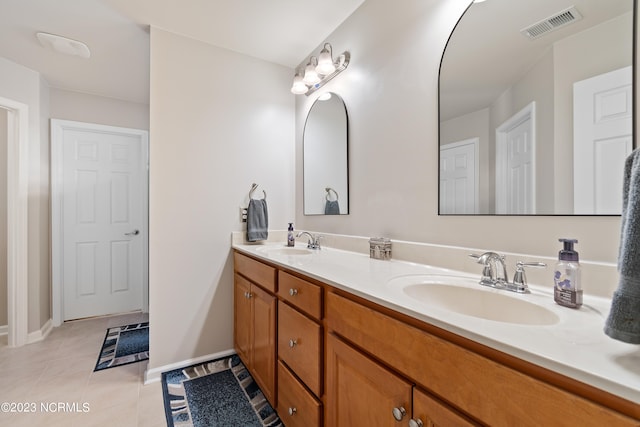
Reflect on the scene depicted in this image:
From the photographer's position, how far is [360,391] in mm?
857

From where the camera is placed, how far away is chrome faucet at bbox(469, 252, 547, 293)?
2.87 feet

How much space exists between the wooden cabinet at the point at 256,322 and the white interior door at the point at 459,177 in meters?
0.91

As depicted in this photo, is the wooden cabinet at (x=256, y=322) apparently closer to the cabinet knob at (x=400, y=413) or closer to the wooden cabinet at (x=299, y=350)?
the wooden cabinet at (x=299, y=350)

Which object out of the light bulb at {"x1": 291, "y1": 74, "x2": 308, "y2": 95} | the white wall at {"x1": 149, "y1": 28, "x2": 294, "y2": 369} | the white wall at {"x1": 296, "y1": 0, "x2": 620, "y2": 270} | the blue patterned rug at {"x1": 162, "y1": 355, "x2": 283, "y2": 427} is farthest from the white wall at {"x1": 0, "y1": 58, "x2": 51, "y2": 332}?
the white wall at {"x1": 296, "y1": 0, "x2": 620, "y2": 270}

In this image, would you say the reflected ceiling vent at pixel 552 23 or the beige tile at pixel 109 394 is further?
the beige tile at pixel 109 394

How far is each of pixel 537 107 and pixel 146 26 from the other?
2.31m

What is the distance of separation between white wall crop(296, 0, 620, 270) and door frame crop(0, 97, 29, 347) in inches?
103

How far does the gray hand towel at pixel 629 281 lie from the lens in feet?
1.45

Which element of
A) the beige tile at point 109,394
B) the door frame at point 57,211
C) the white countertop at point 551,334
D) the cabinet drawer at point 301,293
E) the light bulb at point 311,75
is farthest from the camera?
the door frame at point 57,211

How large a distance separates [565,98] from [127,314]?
3878 millimetres

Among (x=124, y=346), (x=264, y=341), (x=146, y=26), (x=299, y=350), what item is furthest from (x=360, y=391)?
(x=146, y=26)

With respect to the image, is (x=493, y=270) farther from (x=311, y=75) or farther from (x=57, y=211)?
(x=57, y=211)

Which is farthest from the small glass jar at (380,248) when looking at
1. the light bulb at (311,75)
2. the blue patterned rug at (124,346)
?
the blue patterned rug at (124,346)

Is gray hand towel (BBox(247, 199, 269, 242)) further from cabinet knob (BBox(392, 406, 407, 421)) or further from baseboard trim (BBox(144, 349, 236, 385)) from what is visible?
cabinet knob (BBox(392, 406, 407, 421))
